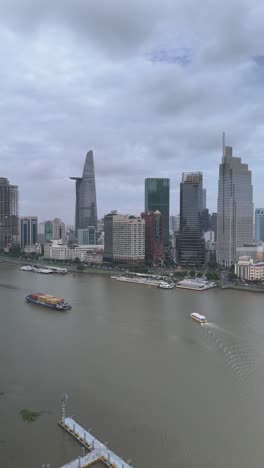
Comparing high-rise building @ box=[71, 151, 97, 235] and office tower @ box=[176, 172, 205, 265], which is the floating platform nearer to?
office tower @ box=[176, 172, 205, 265]

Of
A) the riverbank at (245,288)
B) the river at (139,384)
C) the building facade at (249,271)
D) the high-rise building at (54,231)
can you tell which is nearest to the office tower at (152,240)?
the building facade at (249,271)

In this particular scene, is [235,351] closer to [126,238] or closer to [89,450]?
[89,450]

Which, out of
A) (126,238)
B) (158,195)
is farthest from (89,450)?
(158,195)

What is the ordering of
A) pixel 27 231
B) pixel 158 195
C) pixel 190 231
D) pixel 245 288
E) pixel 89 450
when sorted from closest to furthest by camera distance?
pixel 89 450 < pixel 245 288 < pixel 190 231 < pixel 158 195 < pixel 27 231

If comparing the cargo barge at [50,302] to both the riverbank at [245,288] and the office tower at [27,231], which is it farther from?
the office tower at [27,231]

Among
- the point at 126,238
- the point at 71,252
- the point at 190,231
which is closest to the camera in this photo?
the point at 126,238

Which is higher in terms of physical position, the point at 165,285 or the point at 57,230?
the point at 57,230
